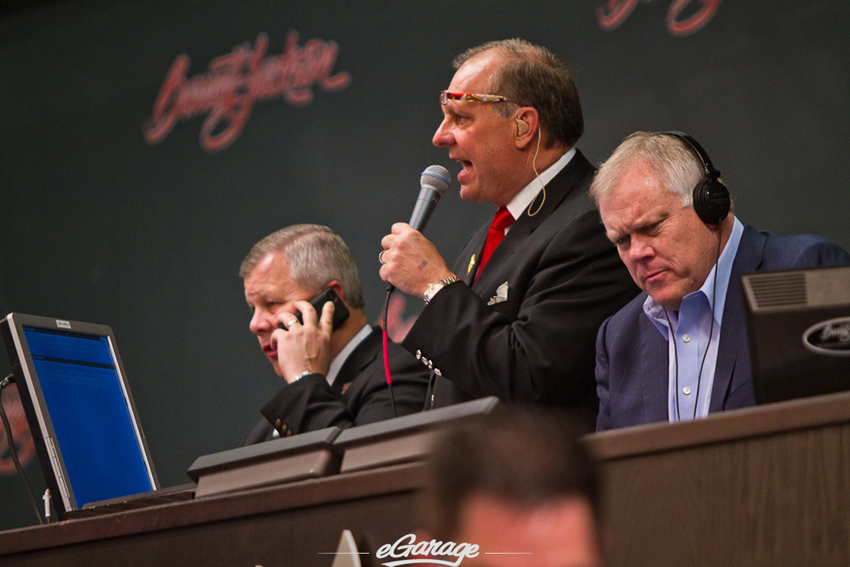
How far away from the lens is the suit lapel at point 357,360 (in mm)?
2455

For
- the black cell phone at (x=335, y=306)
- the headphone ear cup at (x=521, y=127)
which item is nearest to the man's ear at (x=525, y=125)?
the headphone ear cup at (x=521, y=127)

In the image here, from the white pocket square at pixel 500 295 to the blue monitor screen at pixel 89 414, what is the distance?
37.0 inches

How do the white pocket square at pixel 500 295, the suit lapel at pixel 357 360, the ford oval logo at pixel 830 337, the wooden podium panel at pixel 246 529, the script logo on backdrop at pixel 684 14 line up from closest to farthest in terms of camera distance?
the ford oval logo at pixel 830 337 < the wooden podium panel at pixel 246 529 < the white pocket square at pixel 500 295 < the suit lapel at pixel 357 360 < the script logo on backdrop at pixel 684 14

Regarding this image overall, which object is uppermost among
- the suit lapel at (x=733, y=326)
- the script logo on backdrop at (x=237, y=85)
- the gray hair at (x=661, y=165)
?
the script logo on backdrop at (x=237, y=85)

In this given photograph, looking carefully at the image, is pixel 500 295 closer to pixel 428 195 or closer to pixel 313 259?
pixel 428 195

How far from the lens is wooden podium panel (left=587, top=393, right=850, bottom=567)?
2.90 feet

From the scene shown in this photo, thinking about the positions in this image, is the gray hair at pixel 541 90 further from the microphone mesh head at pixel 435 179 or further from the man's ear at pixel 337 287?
the man's ear at pixel 337 287

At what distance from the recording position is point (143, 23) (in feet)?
13.0

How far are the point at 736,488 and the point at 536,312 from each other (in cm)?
78

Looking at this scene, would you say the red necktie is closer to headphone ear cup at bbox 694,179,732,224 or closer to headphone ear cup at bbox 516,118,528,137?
headphone ear cup at bbox 516,118,528,137

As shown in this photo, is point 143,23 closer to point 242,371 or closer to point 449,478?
point 242,371

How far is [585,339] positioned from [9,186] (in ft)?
10.9

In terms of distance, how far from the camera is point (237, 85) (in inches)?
147

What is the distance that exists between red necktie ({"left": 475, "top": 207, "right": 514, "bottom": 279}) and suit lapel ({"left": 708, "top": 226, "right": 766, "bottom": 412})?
22.0 inches
